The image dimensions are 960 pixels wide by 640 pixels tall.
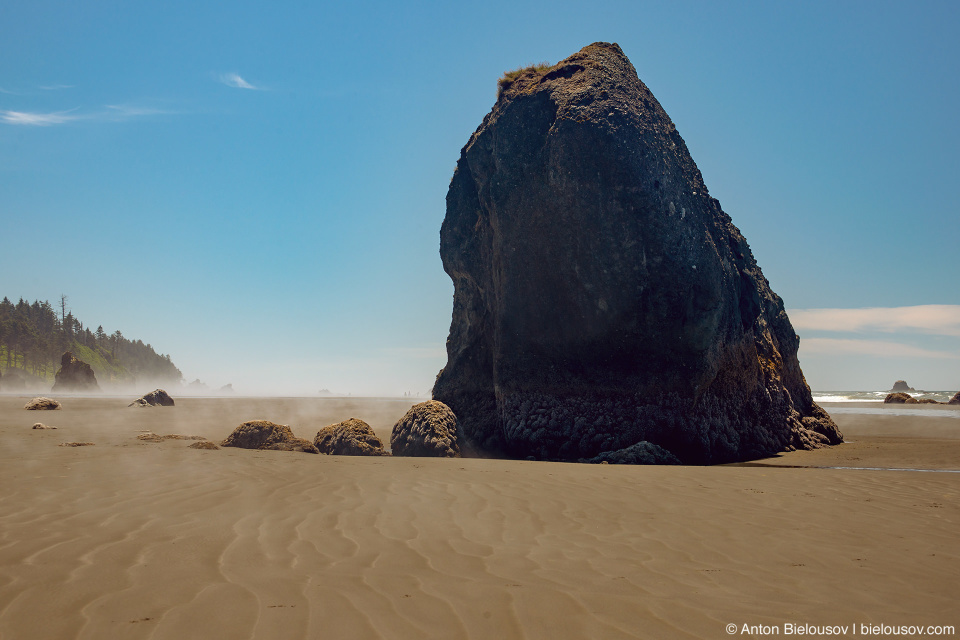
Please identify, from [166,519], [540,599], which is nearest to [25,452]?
[166,519]

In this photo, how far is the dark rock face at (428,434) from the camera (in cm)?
1054

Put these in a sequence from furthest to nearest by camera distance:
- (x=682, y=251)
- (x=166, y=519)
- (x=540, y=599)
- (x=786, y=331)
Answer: (x=786, y=331) → (x=682, y=251) → (x=166, y=519) → (x=540, y=599)

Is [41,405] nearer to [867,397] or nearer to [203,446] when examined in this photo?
[203,446]

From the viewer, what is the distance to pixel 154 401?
2484 centimetres

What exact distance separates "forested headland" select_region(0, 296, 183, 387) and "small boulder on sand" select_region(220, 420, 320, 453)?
74682 millimetres

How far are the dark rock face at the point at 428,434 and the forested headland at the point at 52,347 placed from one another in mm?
76357

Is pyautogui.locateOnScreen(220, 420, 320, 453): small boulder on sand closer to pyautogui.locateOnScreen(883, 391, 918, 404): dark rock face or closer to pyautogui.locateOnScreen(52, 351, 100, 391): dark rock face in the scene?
pyautogui.locateOnScreen(883, 391, 918, 404): dark rock face

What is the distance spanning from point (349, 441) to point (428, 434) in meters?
1.47

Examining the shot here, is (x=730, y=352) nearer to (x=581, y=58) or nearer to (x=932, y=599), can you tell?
(x=581, y=58)

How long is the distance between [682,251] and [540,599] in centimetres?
973

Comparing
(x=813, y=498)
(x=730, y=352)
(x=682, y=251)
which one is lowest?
(x=813, y=498)

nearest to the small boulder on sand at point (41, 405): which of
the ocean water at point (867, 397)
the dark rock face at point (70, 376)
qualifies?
the dark rock face at point (70, 376)

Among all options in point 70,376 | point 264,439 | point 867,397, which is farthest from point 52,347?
point 867,397

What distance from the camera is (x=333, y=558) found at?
11.2 ft
